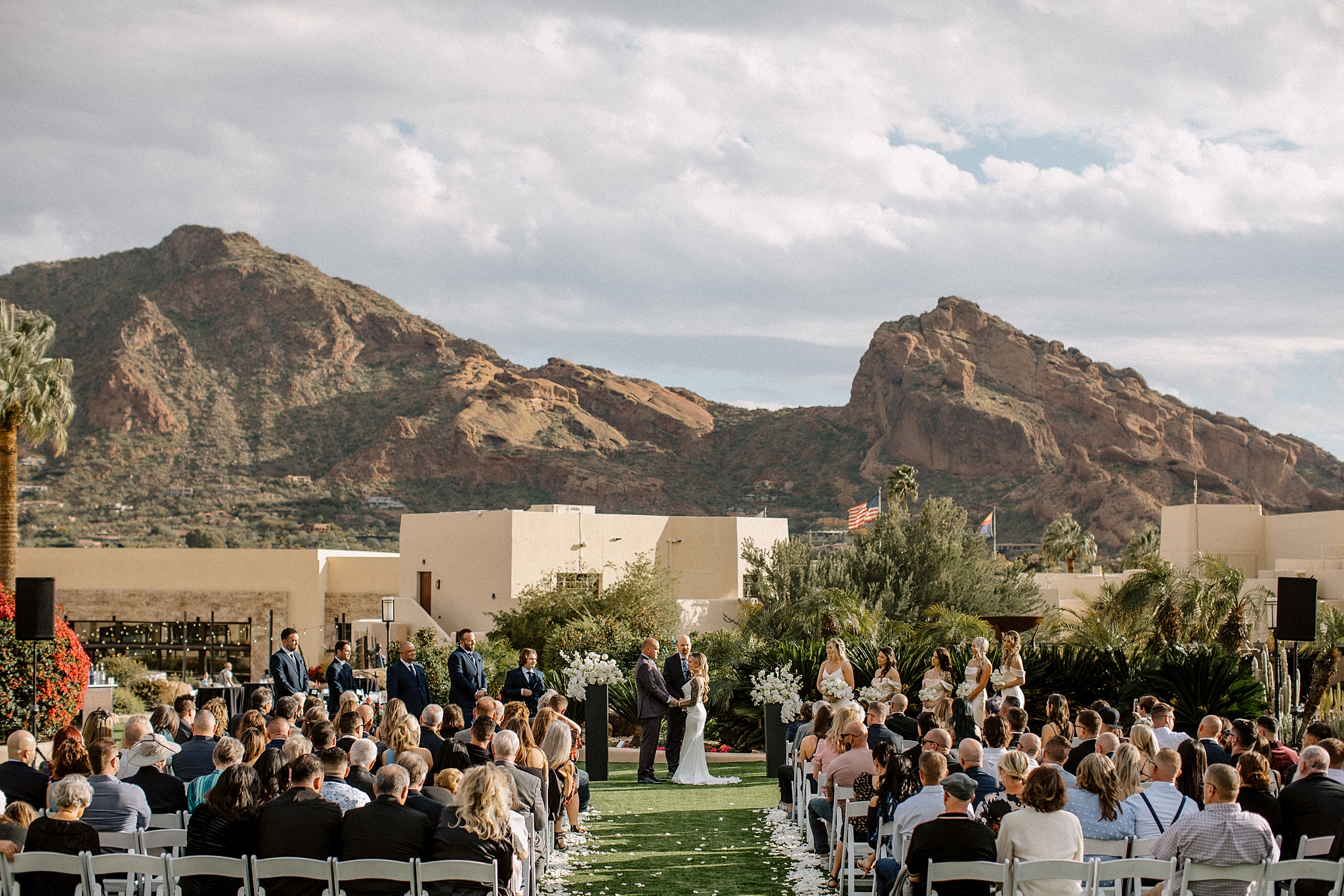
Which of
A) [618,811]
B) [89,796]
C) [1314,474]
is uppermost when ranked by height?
[1314,474]

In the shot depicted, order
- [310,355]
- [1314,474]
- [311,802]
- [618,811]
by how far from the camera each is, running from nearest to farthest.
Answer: [311,802] → [618,811] → [310,355] → [1314,474]

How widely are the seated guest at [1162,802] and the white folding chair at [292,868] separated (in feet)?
15.0

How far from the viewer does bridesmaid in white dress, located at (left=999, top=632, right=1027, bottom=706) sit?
41.3 feet

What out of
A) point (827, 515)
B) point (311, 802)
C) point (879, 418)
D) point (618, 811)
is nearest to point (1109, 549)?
point (827, 515)

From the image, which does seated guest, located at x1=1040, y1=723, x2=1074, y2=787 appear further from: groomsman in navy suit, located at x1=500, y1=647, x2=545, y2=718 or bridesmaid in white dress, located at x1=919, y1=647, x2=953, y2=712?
groomsman in navy suit, located at x1=500, y1=647, x2=545, y2=718

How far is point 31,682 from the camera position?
46.4ft

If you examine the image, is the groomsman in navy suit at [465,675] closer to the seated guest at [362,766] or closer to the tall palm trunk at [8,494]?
the seated guest at [362,766]

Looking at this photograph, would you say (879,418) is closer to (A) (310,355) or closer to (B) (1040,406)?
(B) (1040,406)

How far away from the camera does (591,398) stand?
113875 millimetres

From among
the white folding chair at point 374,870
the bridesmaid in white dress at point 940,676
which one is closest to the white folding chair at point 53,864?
the white folding chair at point 374,870

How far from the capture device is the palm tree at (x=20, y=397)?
24312 mm

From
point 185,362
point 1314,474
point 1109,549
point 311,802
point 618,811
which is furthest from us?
point 1314,474

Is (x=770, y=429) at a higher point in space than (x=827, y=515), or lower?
higher

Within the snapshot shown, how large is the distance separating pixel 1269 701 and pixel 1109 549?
72359 mm
